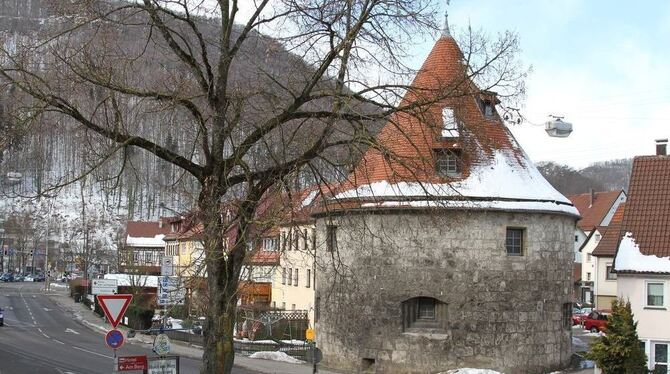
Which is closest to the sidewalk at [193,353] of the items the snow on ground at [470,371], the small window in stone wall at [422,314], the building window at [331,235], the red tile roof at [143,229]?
the small window in stone wall at [422,314]

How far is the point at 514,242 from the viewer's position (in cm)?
2812

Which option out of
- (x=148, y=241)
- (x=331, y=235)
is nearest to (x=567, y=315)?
(x=331, y=235)

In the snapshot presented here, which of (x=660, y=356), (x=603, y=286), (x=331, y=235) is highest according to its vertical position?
(x=331, y=235)

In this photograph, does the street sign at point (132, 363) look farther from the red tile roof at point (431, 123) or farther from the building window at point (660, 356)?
the building window at point (660, 356)

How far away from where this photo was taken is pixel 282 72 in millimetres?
11922

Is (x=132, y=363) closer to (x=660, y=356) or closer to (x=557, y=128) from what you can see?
(x=557, y=128)

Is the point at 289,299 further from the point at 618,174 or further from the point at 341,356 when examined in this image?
the point at 618,174

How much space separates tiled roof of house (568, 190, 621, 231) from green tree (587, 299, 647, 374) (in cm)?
5516

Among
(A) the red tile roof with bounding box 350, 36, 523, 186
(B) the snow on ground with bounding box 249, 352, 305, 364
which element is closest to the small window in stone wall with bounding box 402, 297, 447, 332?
(B) the snow on ground with bounding box 249, 352, 305, 364

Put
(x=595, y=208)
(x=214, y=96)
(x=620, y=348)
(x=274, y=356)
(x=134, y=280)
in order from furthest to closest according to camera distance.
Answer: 1. (x=595, y=208)
2. (x=134, y=280)
3. (x=274, y=356)
4. (x=620, y=348)
5. (x=214, y=96)

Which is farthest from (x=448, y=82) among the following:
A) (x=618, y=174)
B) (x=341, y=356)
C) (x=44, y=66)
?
(x=618, y=174)

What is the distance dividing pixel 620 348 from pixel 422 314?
663cm

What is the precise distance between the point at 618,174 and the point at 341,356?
94.0 m

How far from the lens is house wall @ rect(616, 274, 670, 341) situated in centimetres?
Answer: 2917
